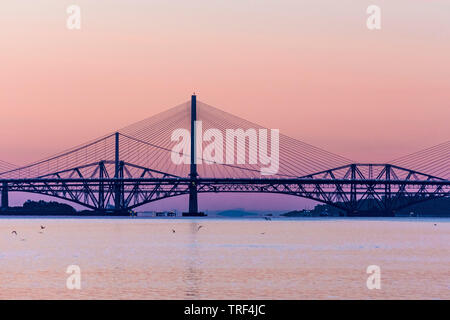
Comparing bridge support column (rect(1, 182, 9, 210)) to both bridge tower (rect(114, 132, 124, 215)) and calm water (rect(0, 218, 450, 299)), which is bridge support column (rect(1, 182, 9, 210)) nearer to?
bridge tower (rect(114, 132, 124, 215))

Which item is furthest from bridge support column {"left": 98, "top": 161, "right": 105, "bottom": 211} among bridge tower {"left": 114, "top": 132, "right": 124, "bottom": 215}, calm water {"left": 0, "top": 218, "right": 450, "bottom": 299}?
calm water {"left": 0, "top": 218, "right": 450, "bottom": 299}

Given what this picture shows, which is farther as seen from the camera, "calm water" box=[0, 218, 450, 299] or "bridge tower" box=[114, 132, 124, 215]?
"bridge tower" box=[114, 132, 124, 215]

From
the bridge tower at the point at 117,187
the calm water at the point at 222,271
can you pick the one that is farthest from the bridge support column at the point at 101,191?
the calm water at the point at 222,271

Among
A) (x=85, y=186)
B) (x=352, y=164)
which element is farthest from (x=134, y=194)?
(x=352, y=164)

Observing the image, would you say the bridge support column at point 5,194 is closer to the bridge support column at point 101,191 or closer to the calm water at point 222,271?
the bridge support column at point 101,191

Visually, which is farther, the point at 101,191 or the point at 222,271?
the point at 101,191

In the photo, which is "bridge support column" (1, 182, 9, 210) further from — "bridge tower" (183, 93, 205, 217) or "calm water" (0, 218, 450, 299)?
"calm water" (0, 218, 450, 299)

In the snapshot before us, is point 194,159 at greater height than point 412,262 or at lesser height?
greater

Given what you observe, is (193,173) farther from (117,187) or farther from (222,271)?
(222,271)

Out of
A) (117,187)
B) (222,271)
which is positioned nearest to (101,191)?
(117,187)

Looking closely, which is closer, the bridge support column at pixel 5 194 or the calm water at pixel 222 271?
the calm water at pixel 222 271
